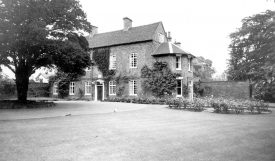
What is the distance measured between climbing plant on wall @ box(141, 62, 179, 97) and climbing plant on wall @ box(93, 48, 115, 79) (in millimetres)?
5728

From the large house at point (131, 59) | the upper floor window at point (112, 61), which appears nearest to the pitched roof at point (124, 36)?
the large house at point (131, 59)

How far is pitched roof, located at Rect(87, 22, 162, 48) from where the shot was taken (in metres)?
30.3

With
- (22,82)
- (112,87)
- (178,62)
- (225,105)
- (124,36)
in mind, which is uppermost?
(124,36)

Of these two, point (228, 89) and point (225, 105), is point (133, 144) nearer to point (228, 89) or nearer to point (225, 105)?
point (225, 105)

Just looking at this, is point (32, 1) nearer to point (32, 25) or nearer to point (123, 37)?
point (32, 25)

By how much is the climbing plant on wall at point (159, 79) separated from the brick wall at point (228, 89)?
6.90m

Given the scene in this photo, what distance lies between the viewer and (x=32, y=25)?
52.9ft

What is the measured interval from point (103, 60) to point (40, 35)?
56.1 feet

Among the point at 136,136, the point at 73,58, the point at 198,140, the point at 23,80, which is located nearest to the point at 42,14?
the point at 73,58

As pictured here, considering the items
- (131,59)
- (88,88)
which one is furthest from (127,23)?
(88,88)

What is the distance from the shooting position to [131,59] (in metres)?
31.1

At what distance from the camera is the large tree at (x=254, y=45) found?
29938 millimetres

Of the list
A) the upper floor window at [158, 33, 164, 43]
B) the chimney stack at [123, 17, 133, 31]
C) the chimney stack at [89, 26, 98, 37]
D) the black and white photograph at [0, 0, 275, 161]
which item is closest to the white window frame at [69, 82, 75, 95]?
the black and white photograph at [0, 0, 275, 161]

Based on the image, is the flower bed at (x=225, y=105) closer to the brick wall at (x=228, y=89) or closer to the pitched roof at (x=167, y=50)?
the pitched roof at (x=167, y=50)
